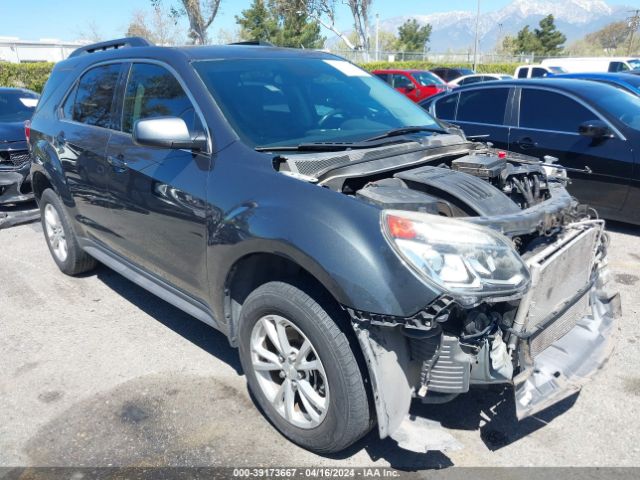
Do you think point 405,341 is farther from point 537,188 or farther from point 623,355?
point 623,355

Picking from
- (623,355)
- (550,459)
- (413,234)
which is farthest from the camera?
(623,355)

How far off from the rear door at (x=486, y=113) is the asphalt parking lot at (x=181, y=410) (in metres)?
2.59

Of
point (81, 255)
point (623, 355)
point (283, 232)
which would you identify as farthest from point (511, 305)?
point (81, 255)

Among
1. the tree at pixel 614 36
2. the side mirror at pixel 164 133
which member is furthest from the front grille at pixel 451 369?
the tree at pixel 614 36

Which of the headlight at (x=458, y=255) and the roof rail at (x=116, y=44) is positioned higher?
the roof rail at (x=116, y=44)

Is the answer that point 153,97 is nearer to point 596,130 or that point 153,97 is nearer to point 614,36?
point 596,130

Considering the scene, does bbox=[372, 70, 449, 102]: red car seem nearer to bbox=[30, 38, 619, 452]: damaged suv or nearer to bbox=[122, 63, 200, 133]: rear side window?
bbox=[30, 38, 619, 452]: damaged suv

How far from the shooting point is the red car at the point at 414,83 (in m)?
Result: 17.0

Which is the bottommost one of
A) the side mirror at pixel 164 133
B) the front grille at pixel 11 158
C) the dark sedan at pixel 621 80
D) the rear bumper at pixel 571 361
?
the rear bumper at pixel 571 361

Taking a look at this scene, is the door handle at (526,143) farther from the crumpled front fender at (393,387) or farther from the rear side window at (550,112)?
the crumpled front fender at (393,387)

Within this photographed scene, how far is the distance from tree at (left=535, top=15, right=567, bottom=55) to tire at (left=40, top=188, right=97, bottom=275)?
50875 mm

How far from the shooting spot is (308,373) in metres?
2.57

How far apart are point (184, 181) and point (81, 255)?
2271 millimetres

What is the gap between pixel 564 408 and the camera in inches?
117
